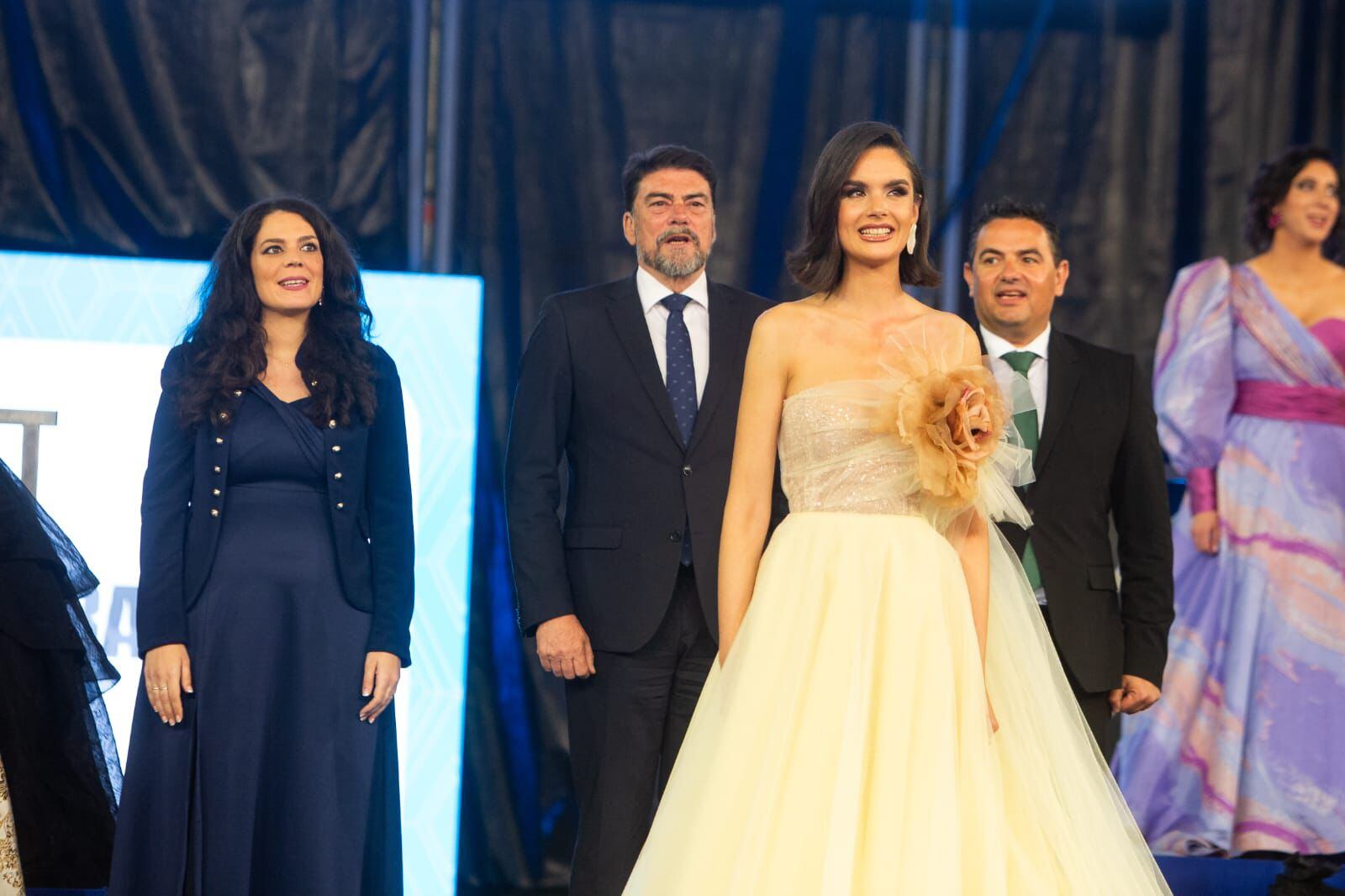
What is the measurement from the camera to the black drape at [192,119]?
14.5 ft

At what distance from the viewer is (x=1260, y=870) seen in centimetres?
436

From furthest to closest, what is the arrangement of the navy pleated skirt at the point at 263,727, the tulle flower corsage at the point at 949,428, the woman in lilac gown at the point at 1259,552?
the woman in lilac gown at the point at 1259,552
the navy pleated skirt at the point at 263,727
the tulle flower corsage at the point at 949,428

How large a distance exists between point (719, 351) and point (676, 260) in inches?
8.8

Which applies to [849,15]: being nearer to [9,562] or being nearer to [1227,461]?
[1227,461]

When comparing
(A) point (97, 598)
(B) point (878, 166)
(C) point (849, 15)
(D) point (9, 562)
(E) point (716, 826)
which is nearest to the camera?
(E) point (716, 826)

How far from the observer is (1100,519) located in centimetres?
337

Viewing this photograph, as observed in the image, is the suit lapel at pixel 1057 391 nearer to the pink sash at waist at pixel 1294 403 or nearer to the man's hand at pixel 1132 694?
the man's hand at pixel 1132 694

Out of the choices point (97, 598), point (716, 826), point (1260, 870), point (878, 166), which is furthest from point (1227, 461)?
point (97, 598)

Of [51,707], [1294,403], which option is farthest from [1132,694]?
[51,707]

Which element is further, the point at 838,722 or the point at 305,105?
the point at 305,105

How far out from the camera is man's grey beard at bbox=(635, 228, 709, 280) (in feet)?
11.3

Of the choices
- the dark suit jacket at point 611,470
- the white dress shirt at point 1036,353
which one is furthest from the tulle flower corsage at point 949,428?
the white dress shirt at point 1036,353

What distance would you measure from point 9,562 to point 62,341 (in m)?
0.79

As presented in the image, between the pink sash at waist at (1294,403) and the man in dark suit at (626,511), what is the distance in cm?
173
